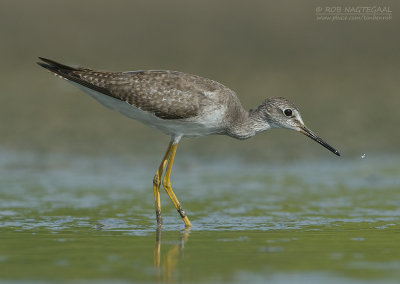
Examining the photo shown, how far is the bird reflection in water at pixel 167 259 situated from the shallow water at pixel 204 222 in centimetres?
1

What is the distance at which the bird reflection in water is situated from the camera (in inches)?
344

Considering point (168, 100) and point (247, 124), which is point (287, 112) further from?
point (168, 100)

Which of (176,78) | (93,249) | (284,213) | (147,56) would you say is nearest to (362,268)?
(93,249)

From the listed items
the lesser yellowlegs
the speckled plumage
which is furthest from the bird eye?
the speckled plumage

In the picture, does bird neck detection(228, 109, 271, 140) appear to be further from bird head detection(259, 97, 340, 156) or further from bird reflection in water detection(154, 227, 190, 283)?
bird reflection in water detection(154, 227, 190, 283)

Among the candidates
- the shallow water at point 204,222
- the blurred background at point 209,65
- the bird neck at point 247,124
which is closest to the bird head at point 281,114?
the bird neck at point 247,124

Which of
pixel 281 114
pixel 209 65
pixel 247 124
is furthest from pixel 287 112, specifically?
pixel 209 65

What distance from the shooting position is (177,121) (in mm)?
13359

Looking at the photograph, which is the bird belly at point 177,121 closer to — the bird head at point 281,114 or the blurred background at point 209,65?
the bird head at point 281,114

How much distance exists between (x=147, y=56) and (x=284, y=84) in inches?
189

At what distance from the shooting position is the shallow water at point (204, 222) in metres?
9.05

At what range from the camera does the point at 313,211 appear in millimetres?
13547

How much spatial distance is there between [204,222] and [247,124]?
198cm

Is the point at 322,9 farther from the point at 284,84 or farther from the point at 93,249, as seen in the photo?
the point at 93,249
